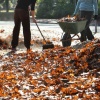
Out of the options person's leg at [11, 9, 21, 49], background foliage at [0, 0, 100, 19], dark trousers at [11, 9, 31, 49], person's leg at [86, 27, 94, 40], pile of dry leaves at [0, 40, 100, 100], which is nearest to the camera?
pile of dry leaves at [0, 40, 100, 100]

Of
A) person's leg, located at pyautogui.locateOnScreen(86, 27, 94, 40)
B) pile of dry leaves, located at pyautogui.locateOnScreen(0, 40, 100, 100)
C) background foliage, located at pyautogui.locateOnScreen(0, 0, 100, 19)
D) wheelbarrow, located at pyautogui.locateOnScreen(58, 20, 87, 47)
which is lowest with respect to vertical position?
background foliage, located at pyautogui.locateOnScreen(0, 0, 100, 19)

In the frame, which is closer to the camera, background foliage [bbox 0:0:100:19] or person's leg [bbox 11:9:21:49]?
person's leg [bbox 11:9:21:49]

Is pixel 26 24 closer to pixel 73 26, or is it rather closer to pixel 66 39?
pixel 73 26

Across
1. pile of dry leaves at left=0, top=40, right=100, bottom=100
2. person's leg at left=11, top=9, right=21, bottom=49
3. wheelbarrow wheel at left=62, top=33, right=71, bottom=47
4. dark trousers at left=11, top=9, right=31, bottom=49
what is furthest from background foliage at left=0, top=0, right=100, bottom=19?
pile of dry leaves at left=0, top=40, right=100, bottom=100

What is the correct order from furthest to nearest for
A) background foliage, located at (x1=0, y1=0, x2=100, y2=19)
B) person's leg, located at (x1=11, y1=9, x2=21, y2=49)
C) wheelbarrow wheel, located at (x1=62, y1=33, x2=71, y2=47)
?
background foliage, located at (x1=0, y1=0, x2=100, y2=19)
wheelbarrow wheel, located at (x1=62, y1=33, x2=71, y2=47)
person's leg, located at (x1=11, y1=9, x2=21, y2=49)

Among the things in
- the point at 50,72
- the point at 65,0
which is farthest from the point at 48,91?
the point at 65,0

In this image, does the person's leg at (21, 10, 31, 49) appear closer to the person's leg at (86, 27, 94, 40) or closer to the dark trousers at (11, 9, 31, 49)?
the dark trousers at (11, 9, 31, 49)

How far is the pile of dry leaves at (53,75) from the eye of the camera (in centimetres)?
604

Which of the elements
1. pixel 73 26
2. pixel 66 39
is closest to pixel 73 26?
pixel 73 26

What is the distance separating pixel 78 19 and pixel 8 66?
12.1ft

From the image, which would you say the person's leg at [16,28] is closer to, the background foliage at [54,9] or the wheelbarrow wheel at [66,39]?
the wheelbarrow wheel at [66,39]

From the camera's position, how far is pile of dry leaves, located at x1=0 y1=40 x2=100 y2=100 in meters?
6.04

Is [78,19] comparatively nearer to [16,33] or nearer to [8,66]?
[16,33]

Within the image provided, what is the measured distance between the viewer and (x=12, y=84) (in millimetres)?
6789
